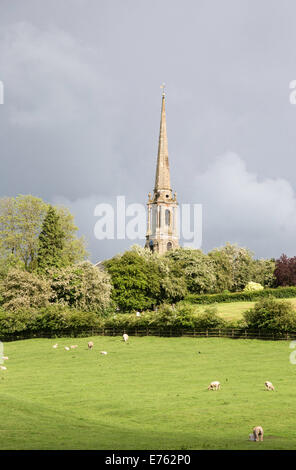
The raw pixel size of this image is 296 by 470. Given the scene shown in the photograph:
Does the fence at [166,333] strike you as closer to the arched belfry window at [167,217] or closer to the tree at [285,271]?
→ the tree at [285,271]

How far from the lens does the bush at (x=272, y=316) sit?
2211 inches

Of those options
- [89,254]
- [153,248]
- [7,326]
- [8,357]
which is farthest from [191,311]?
[153,248]

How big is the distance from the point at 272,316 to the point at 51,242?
1644 inches

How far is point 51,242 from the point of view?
8812 cm

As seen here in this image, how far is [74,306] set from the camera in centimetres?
7894

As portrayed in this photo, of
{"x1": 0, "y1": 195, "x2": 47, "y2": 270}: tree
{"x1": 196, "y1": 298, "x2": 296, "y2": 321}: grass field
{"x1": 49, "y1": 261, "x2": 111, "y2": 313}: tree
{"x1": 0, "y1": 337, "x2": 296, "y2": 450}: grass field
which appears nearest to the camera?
{"x1": 0, "y1": 337, "x2": 296, "y2": 450}: grass field

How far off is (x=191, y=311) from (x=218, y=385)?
1042 inches

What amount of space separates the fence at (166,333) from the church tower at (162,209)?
10708cm

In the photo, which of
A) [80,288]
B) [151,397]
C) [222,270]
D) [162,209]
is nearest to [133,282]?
[80,288]

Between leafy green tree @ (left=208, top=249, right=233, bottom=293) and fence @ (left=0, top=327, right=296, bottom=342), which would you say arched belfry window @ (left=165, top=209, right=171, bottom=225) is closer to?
leafy green tree @ (left=208, top=249, right=233, bottom=293)

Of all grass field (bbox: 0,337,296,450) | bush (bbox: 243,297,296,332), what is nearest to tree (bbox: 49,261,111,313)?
grass field (bbox: 0,337,296,450)

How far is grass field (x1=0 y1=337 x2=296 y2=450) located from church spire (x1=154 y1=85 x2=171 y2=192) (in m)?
122

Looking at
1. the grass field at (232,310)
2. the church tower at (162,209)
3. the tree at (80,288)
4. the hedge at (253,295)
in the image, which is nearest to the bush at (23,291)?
the tree at (80,288)

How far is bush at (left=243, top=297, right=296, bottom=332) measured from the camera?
56.2m
